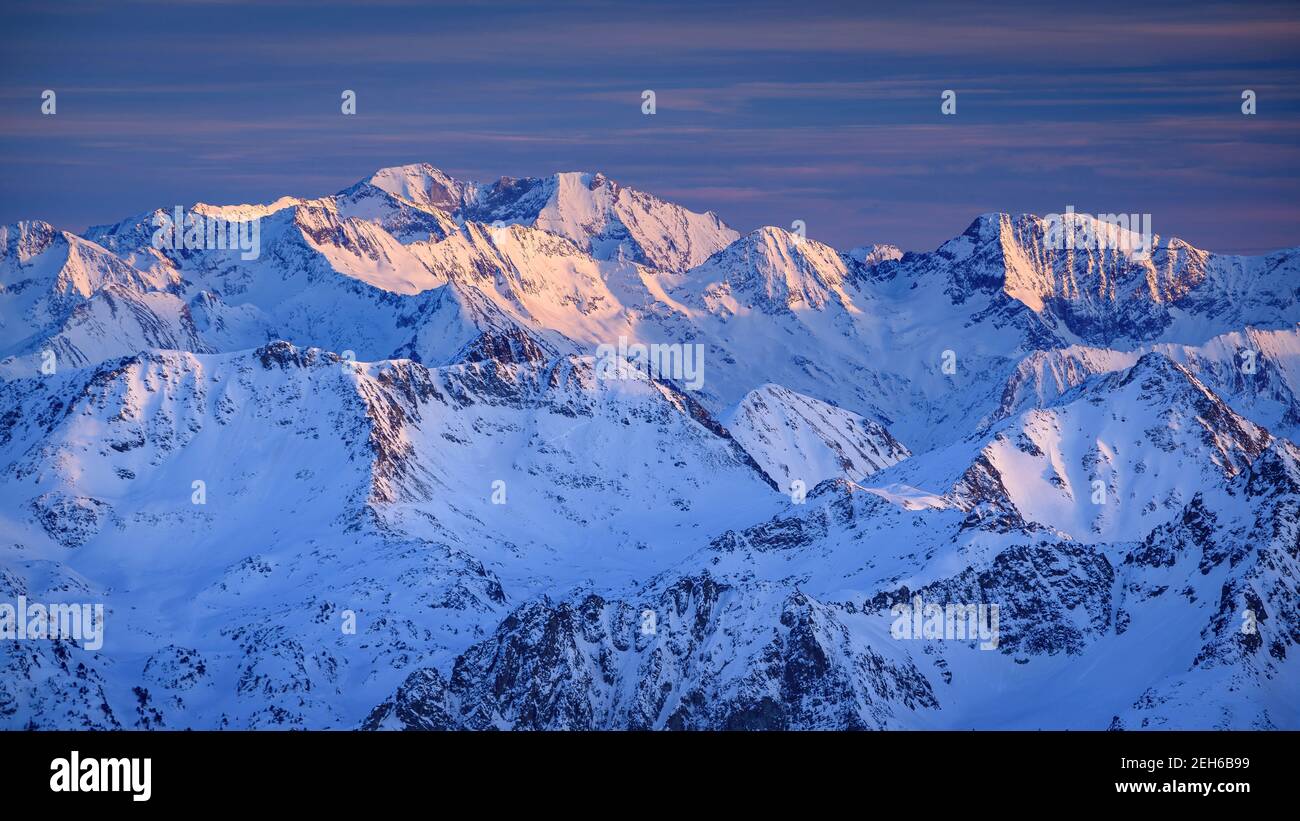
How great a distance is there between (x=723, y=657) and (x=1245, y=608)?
57.8 metres

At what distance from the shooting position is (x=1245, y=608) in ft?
650
